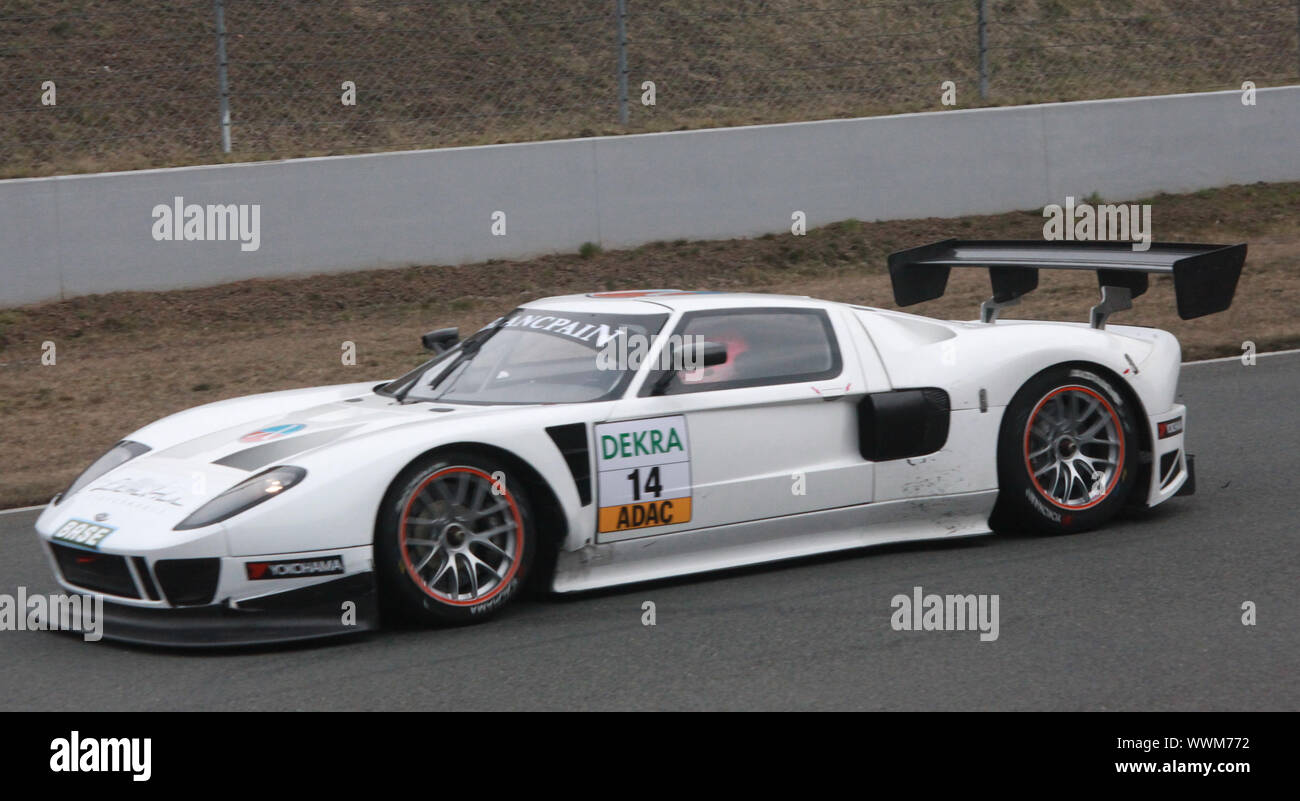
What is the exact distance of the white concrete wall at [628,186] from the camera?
478 inches

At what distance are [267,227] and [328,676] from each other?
839 centimetres

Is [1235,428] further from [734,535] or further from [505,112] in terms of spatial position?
[505,112]

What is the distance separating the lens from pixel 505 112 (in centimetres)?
1455

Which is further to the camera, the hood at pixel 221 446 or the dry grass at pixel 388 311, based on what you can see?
the dry grass at pixel 388 311

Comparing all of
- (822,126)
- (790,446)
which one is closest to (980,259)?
(790,446)

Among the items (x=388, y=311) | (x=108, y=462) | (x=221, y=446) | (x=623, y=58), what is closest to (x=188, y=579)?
(x=221, y=446)

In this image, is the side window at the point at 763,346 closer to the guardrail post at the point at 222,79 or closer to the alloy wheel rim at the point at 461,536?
the alloy wheel rim at the point at 461,536

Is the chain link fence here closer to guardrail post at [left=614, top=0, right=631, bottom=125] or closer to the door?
guardrail post at [left=614, top=0, right=631, bottom=125]

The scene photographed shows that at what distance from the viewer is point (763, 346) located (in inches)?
249

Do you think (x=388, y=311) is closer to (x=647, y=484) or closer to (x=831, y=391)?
(x=831, y=391)

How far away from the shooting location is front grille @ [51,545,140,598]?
5238 millimetres

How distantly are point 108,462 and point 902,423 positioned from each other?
3.28m

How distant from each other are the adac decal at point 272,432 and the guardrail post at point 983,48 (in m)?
11.2

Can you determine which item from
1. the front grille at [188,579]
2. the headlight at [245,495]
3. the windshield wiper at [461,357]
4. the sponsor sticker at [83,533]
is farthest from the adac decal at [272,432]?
the front grille at [188,579]
